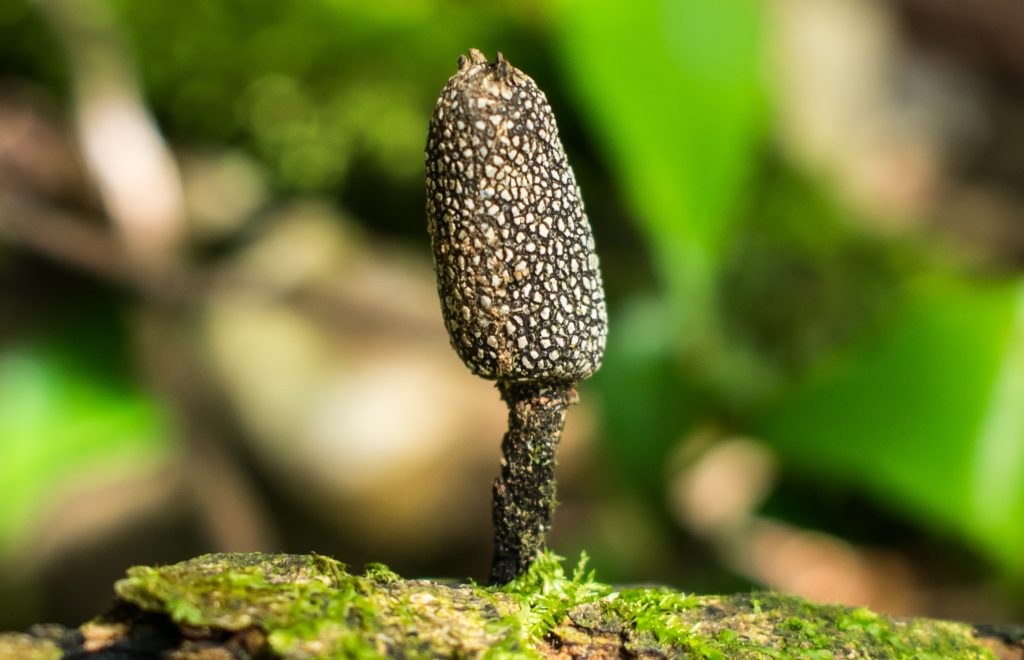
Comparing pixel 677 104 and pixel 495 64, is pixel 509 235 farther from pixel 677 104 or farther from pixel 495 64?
pixel 677 104

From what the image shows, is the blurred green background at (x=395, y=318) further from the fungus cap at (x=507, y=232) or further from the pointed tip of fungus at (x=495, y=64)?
the pointed tip of fungus at (x=495, y=64)

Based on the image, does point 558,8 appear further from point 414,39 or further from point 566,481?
point 566,481

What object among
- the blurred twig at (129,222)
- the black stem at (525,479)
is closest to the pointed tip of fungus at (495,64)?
the black stem at (525,479)

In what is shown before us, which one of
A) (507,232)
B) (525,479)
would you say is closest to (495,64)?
(507,232)

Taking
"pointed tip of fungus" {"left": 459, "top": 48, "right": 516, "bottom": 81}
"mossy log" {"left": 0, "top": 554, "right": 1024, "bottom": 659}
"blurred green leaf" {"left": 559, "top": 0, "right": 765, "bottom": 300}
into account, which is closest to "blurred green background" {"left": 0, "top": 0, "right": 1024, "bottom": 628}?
"blurred green leaf" {"left": 559, "top": 0, "right": 765, "bottom": 300}

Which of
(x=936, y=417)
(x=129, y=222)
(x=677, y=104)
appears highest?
(x=677, y=104)
